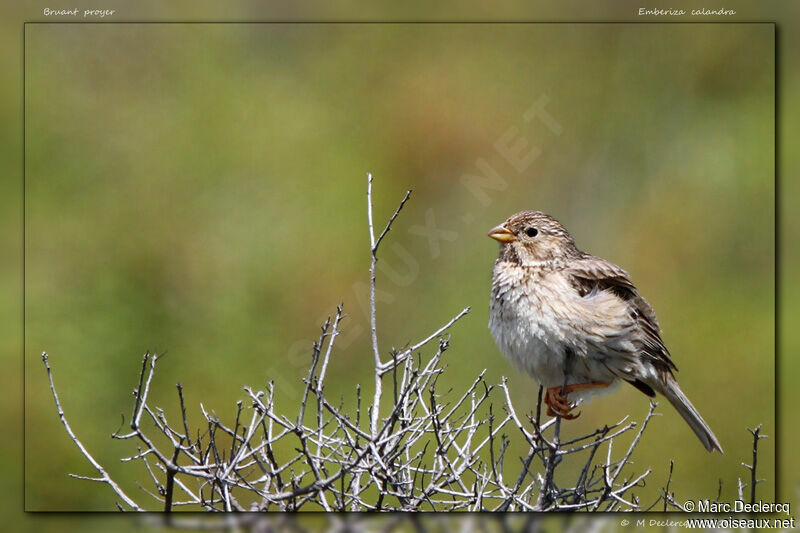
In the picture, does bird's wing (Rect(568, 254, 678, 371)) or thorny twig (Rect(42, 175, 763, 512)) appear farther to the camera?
bird's wing (Rect(568, 254, 678, 371))

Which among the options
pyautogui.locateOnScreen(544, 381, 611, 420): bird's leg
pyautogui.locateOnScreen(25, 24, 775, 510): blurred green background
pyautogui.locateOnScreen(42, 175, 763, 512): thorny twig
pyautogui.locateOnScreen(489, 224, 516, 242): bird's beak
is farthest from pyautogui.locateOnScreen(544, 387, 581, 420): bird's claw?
pyautogui.locateOnScreen(489, 224, 516, 242): bird's beak

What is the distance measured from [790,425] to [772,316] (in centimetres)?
53

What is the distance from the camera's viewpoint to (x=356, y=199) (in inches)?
217

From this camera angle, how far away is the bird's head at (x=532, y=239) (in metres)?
4.94

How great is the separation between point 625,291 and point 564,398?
60cm

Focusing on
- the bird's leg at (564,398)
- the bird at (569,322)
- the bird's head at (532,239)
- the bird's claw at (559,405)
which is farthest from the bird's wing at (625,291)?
the bird's claw at (559,405)

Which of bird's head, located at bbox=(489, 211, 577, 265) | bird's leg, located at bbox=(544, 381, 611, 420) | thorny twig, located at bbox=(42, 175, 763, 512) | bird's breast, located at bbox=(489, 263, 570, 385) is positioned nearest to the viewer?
thorny twig, located at bbox=(42, 175, 763, 512)

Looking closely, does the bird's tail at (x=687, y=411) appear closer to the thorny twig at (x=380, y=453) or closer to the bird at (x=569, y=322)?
the bird at (x=569, y=322)

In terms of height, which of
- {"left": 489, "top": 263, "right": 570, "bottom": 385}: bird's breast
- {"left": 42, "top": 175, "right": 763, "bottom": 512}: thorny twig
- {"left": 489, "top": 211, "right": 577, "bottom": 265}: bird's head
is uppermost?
{"left": 489, "top": 211, "right": 577, "bottom": 265}: bird's head

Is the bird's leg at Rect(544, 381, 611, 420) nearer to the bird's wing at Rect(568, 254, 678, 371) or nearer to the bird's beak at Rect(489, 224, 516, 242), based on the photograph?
the bird's wing at Rect(568, 254, 678, 371)

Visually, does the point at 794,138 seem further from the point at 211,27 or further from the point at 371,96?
the point at 211,27

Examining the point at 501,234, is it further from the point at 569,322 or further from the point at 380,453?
the point at 380,453

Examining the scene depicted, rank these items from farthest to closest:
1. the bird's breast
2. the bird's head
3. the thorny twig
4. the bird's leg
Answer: the bird's head, the bird's leg, the bird's breast, the thorny twig

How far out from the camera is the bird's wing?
4.88 meters
